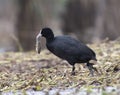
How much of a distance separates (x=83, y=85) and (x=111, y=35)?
12.0 meters

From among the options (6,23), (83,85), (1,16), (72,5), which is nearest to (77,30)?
(72,5)

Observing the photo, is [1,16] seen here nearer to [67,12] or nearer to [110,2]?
[67,12]

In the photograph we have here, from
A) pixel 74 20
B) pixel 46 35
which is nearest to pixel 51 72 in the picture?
pixel 46 35

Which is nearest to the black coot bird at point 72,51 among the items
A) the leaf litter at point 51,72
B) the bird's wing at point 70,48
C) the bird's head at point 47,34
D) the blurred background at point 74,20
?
the bird's wing at point 70,48

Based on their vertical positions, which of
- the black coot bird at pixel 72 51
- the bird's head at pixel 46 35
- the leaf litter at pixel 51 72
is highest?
the bird's head at pixel 46 35

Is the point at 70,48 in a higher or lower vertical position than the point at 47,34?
lower

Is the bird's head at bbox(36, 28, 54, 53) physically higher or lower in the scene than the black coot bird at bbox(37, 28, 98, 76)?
higher

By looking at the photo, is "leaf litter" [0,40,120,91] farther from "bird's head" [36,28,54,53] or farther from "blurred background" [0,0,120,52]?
"blurred background" [0,0,120,52]

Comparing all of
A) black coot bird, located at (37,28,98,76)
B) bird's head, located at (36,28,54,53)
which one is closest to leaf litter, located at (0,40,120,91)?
black coot bird, located at (37,28,98,76)

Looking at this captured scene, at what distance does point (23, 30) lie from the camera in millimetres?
22234

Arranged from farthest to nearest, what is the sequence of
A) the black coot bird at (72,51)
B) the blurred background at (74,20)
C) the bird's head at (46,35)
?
the blurred background at (74,20) < the bird's head at (46,35) < the black coot bird at (72,51)

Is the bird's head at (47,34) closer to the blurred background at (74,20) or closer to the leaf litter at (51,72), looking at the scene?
the leaf litter at (51,72)

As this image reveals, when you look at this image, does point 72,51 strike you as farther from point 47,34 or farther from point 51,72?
point 51,72

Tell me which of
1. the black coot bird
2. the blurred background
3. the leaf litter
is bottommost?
the leaf litter
